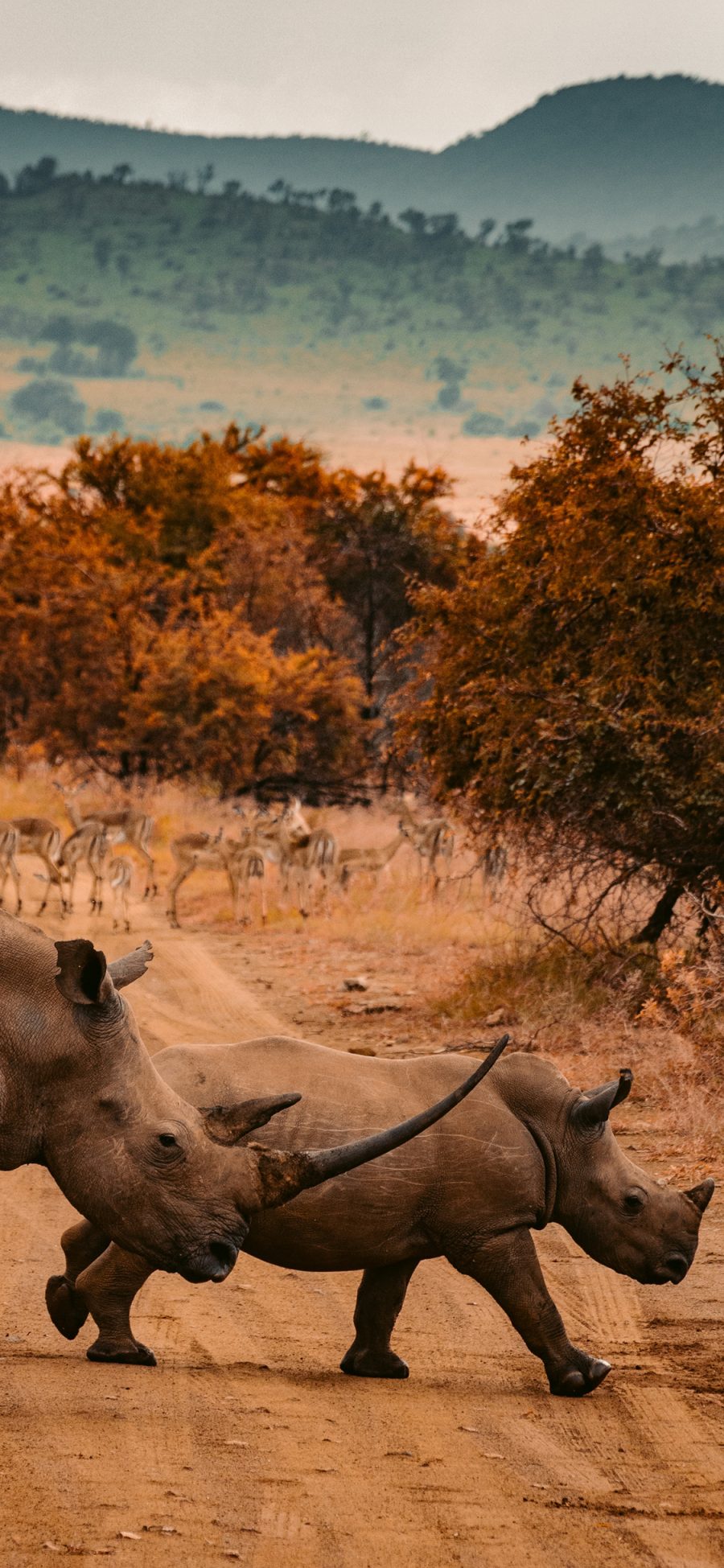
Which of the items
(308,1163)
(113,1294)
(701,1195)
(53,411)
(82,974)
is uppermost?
(53,411)

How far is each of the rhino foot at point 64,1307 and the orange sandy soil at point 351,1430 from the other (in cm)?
8

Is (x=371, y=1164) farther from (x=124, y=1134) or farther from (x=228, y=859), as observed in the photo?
(x=228, y=859)

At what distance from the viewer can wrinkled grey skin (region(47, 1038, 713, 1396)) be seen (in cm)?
579

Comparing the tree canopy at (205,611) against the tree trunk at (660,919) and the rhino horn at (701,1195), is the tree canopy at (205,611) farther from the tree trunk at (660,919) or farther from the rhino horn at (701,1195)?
the rhino horn at (701,1195)

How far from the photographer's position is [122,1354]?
5.86 meters

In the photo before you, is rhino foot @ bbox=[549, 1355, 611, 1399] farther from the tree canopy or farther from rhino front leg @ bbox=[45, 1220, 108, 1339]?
the tree canopy

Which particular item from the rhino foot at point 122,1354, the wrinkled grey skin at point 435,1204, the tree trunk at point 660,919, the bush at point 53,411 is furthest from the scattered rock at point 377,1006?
the bush at point 53,411

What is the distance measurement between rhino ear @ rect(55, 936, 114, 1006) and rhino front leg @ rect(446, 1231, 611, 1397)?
1873 mm

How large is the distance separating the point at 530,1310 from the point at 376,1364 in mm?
545

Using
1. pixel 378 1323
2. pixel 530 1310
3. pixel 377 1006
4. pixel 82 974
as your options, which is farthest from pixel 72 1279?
pixel 377 1006

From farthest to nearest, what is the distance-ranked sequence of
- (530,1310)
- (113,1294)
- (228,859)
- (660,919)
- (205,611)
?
(205,611) → (228,859) → (660,919) → (530,1310) → (113,1294)

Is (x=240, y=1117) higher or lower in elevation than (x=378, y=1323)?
higher

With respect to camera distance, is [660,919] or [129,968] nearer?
[129,968]

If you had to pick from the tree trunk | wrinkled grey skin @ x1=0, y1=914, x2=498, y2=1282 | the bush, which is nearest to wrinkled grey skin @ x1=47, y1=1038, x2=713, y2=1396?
wrinkled grey skin @ x1=0, y1=914, x2=498, y2=1282
